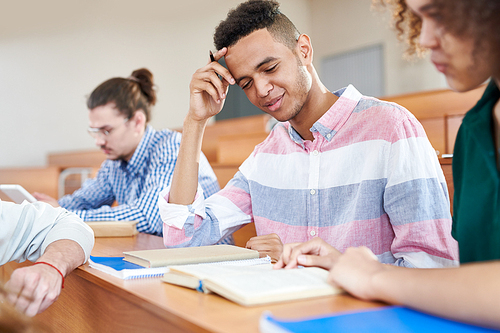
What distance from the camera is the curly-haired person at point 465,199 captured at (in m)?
0.53

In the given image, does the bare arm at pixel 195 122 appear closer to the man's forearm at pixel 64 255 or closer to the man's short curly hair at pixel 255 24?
the man's short curly hair at pixel 255 24

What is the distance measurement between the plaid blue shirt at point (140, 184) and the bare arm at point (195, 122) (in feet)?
1.35

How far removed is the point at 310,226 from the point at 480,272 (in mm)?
689

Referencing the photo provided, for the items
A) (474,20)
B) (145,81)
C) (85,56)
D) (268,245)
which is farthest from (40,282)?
(85,56)

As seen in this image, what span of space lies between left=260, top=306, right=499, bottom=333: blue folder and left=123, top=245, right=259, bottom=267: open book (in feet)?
1.28

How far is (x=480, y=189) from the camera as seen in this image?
69 cm

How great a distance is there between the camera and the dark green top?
665 millimetres

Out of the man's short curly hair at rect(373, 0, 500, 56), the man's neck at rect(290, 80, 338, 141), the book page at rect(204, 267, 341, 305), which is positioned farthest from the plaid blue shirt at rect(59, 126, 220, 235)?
the man's short curly hair at rect(373, 0, 500, 56)

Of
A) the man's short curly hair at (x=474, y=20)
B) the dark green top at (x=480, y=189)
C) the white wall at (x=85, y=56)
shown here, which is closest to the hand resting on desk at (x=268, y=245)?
the dark green top at (x=480, y=189)

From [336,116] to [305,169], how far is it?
164 mm

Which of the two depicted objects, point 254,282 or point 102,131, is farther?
point 102,131

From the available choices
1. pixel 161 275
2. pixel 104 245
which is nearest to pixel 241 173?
pixel 104 245

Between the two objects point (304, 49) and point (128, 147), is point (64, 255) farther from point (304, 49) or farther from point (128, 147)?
point (128, 147)

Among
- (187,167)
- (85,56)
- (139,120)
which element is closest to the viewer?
(187,167)
